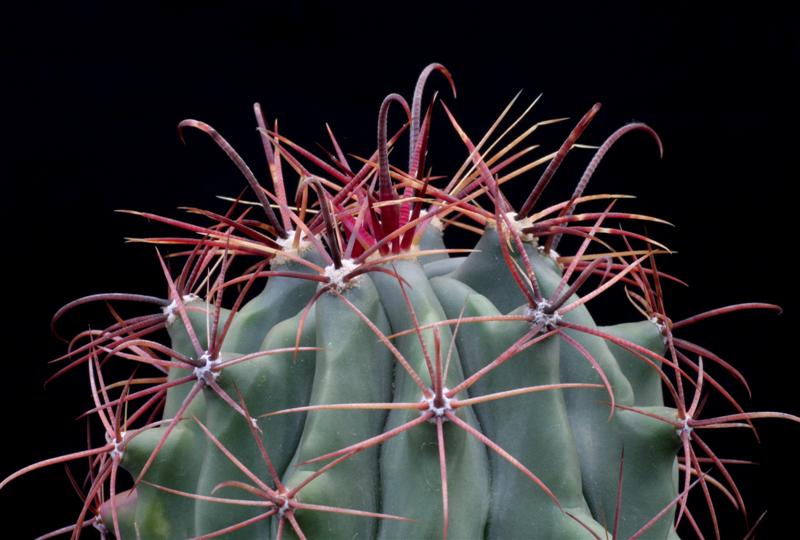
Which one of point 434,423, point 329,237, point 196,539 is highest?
point 329,237

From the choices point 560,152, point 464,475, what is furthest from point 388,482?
point 560,152

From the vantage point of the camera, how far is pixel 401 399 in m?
1.11

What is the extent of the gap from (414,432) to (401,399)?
0.20ft

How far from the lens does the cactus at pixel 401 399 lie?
1.06m

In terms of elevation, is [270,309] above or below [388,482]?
above

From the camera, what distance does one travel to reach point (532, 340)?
111 cm

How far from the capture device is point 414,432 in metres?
1.05

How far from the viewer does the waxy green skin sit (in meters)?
1.07

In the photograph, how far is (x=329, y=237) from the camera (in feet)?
3.74

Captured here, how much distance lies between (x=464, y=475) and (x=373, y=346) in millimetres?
162

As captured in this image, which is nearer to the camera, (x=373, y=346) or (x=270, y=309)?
(x=373, y=346)

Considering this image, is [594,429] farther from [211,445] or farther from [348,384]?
[211,445]

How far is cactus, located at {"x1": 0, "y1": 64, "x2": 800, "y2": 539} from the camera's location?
106cm

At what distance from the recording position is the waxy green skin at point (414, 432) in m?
1.07
